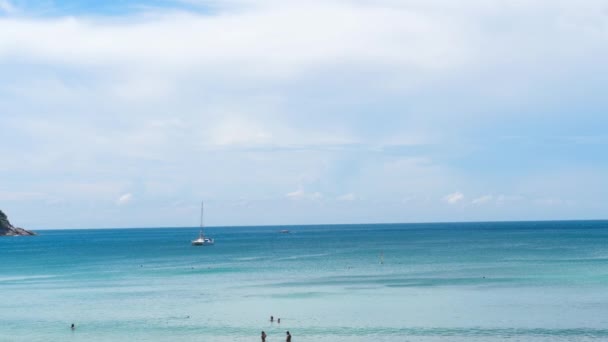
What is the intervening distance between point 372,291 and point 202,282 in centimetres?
2087

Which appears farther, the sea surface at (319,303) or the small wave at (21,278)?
the small wave at (21,278)

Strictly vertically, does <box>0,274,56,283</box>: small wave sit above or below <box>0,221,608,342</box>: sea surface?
above

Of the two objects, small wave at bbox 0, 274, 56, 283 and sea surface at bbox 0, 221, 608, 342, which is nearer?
sea surface at bbox 0, 221, 608, 342

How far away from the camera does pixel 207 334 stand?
4747cm

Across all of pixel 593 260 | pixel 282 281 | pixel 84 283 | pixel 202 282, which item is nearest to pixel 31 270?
pixel 84 283

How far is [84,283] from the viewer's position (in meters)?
78.6

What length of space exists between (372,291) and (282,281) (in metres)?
13.8

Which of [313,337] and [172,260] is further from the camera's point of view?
[172,260]

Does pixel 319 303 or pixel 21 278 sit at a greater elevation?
pixel 21 278

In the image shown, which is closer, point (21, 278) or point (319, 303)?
point (319, 303)

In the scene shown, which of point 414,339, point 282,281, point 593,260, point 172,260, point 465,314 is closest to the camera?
point 414,339

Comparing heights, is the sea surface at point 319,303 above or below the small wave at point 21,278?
below

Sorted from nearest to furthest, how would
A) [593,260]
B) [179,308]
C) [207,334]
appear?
[207,334] < [179,308] < [593,260]

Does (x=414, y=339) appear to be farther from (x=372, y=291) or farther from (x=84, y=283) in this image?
(x=84, y=283)
